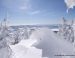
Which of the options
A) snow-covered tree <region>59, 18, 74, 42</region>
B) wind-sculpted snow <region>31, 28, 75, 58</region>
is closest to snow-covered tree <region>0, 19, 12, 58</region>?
wind-sculpted snow <region>31, 28, 75, 58</region>

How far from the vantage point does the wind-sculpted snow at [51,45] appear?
1324 mm

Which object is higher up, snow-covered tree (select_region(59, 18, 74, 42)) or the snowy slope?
snow-covered tree (select_region(59, 18, 74, 42))

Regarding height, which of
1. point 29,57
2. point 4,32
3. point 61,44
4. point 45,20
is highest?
point 45,20

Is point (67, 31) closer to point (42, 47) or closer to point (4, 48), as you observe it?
point (42, 47)

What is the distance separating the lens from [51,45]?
1338 mm

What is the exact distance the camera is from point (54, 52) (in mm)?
1323

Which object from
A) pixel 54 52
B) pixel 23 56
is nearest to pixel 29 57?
pixel 23 56

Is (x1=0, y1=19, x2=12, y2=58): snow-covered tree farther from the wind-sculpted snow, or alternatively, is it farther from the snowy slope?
the wind-sculpted snow

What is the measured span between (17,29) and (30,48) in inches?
9.5

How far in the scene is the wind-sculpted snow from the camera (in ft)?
4.34

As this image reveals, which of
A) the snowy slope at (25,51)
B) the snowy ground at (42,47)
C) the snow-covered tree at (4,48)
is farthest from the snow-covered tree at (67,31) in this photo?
the snow-covered tree at (4,48)

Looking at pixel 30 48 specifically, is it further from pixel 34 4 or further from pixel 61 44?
pixel 34 4

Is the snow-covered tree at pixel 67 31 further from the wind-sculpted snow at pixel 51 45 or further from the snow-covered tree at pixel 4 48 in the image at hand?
the snow-covered tree at pixel 4 48

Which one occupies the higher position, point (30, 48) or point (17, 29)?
point (17, 29)
